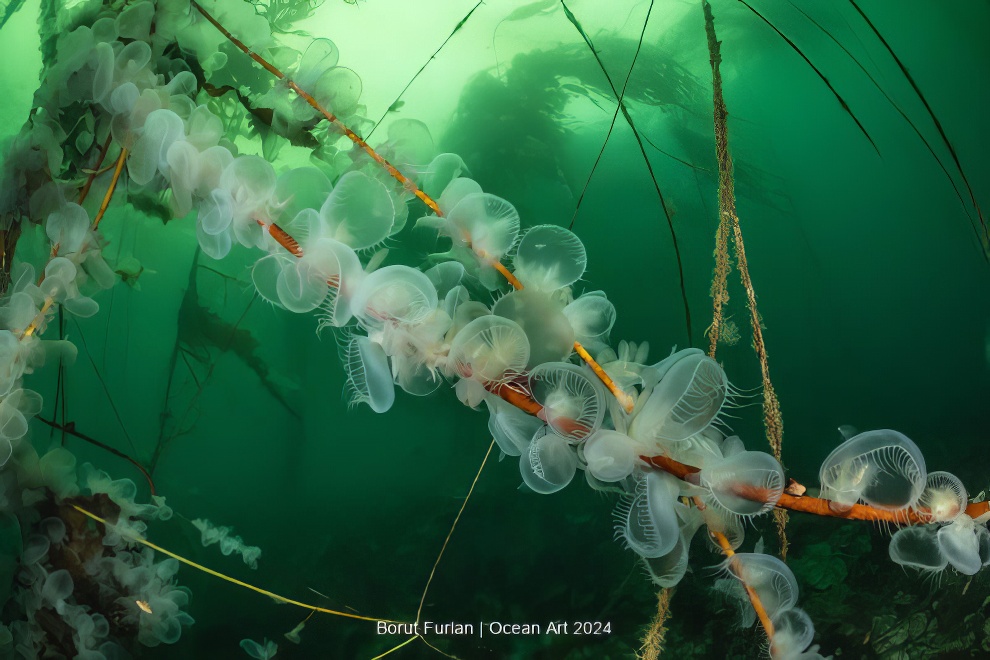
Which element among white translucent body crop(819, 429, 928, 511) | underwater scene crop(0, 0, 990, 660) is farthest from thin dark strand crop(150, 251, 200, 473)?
white translucent body crop(819, 429, 928, 511)

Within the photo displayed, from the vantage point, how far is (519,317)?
2.06 ft

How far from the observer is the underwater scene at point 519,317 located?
2.21 ft

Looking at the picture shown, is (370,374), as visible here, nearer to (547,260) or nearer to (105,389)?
(547,260)

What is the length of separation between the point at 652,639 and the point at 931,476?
0.32 m

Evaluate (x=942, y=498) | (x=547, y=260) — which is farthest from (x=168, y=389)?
(x=942, y=498)

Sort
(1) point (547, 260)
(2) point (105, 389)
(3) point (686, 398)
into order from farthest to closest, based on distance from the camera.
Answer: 1. (2) point (105, 389)
2. (1) point (547, 260)
3. (3) point (686, 398)

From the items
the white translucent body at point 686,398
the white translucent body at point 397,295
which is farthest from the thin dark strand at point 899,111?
the white translucent body at point 397,295

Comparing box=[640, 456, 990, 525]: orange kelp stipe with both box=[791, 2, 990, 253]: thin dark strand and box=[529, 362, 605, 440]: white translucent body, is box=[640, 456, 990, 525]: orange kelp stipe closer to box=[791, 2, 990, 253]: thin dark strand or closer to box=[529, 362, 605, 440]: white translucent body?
box=[529, 362, 605, 440]: white translucent body

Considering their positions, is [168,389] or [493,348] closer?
[493,348]

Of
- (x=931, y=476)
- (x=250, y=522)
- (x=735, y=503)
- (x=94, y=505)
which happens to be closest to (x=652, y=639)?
(x=735, y=503)

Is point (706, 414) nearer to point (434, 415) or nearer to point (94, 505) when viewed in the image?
point (434, 415)

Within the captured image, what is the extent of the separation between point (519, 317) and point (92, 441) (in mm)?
526

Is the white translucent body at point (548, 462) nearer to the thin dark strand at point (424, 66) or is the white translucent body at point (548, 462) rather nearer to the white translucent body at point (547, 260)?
the white translucent body at point (547, 260)

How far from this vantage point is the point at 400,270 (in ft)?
2.11
